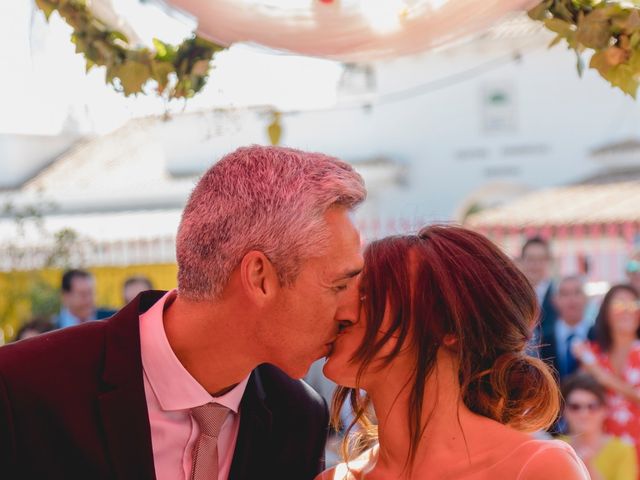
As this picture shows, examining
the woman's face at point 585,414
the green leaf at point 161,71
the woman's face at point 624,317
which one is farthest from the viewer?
the woman's face at point 624,317

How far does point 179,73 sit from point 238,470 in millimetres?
1000

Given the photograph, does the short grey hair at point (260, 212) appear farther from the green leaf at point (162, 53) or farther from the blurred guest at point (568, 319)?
the blurred guest at point (568, 319)

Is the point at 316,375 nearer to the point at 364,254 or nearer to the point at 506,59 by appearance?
the point at 364,254

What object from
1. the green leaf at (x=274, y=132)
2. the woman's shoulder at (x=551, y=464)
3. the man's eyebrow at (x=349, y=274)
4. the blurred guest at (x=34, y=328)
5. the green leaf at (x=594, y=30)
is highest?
the green leaf at (x=594, y=30)

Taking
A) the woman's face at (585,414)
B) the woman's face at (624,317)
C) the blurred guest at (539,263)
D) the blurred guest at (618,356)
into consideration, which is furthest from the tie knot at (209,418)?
the blurred guest at (539,263)

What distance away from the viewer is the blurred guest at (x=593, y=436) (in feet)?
16.6

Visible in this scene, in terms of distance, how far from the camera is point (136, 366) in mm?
2258

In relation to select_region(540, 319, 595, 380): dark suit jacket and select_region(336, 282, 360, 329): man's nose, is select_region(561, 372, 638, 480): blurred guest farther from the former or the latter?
select_region(336, 282, 360, 329): man's nose

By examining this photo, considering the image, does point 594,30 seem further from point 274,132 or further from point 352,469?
point 352,469

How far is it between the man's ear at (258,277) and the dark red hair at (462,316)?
0.90 ft

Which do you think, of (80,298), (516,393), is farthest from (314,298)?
(80,298)

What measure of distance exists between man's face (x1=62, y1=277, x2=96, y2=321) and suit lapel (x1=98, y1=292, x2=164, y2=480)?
522cm

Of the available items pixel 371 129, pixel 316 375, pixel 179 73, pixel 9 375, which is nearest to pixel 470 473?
pixel 9 375

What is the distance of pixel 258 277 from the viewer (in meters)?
2.23
